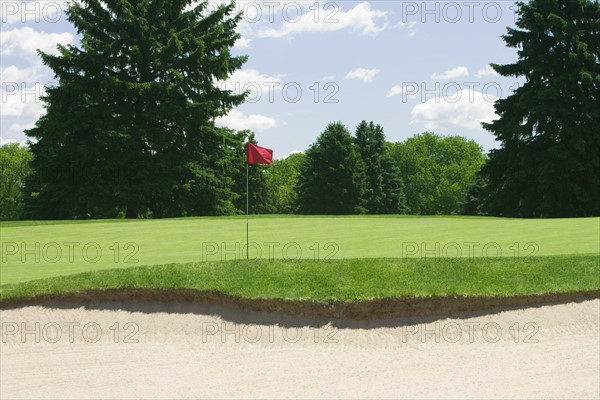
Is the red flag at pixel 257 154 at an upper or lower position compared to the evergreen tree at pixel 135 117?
lower

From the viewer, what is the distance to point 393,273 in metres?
9.79

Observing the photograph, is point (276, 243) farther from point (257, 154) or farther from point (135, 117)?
point (135, 117)

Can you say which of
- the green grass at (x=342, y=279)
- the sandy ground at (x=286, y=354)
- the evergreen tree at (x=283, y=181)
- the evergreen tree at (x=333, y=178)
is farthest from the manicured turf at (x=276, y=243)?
the evergreen tree at (x=283, y=181)

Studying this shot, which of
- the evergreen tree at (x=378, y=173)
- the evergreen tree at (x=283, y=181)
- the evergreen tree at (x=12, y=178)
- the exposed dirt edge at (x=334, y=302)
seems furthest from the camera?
the evergreen tree at (x=283, y=181)

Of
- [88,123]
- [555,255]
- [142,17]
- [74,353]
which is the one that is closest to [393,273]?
[555,255]

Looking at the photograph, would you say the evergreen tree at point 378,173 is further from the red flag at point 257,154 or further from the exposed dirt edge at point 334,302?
the exposed dirt edge at point 334,302

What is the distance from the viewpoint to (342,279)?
9578 millimetres

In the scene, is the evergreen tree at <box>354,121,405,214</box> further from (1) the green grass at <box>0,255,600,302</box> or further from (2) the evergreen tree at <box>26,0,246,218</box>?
(1) the green grass at <box>0,255,600,302</box>

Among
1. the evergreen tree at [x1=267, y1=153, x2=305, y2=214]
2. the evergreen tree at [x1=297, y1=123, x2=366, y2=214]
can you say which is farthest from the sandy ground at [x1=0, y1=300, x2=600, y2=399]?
the evergreen tree at [x1=267, y1=153, x2=305, y2=214]

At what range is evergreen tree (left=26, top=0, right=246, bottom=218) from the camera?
36031 millimetres

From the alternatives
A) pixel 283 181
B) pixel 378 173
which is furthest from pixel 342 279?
pixel 283 181

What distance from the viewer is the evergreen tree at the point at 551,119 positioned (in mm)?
35531

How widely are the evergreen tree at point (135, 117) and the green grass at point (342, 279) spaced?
86.9 feet

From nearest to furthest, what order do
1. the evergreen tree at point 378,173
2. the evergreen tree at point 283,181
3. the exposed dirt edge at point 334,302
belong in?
the exposed dirt edge at point 334,302, the evergreen tree at point 378,173, the evergreen tree at point 283,181
